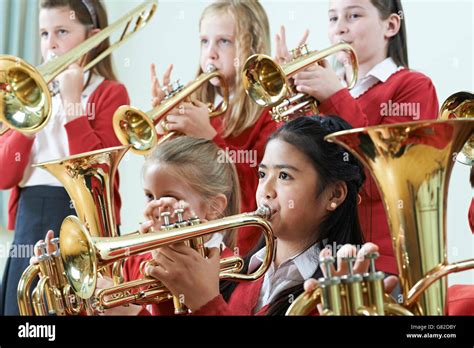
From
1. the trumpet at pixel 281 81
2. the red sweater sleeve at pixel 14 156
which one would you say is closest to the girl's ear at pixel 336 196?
the trumpet at pixel 281 81

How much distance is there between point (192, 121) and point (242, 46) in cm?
31

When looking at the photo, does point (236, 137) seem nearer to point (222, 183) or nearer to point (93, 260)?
point (222, 183)

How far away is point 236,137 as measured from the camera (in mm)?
3125

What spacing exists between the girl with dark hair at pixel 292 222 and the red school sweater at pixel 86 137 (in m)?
0.89

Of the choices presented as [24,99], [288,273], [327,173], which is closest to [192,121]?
[24,99]

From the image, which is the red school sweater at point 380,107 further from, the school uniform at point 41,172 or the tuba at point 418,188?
the school uniform at point 41,172

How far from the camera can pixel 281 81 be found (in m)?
2.90

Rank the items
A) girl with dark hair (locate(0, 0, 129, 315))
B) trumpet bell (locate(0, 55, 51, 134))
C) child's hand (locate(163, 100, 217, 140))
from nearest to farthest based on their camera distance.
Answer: trumpet bell (locate(0, 55, 51, 134)) < child's hand (locate(163, 100, 217, 140)) < girl with dark hair (locate(0, 0, 129, 315))

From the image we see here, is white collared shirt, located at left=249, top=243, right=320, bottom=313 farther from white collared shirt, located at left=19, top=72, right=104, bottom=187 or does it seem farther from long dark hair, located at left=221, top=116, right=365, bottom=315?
white collared shirt, located at left=19, top=72, right=104, bottom=187

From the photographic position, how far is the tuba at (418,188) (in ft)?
6.60

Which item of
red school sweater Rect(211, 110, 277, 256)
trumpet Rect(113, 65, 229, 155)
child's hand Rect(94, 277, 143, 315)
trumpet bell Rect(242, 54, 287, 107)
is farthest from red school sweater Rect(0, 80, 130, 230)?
child's hand Rect(94, 277, 143, 315)

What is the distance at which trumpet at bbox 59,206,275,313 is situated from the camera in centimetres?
228

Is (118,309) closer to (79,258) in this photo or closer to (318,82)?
(79,258)

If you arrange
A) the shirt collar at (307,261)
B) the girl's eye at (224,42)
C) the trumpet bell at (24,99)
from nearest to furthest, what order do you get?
the shirt collar at (307,261) < the trumpet bell at (24,99) < the girl's eye at (224,42)
